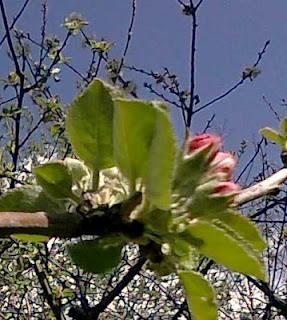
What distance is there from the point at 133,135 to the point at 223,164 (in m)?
0.08

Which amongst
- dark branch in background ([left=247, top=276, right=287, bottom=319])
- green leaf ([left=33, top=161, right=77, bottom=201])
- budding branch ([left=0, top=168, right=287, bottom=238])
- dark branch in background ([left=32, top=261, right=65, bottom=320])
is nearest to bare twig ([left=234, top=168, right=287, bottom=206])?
budding branch ([left=0, top=168, right=287, bottom=238])

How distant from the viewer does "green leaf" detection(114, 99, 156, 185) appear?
51 centimetres

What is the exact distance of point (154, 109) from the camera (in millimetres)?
498

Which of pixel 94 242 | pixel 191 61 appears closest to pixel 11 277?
pixel 191 61

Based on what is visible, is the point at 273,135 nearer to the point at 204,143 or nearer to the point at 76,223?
the point at 204,143

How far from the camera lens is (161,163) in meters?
0.49

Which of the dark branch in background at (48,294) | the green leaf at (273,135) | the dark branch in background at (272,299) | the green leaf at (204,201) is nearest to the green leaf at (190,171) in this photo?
the green leaf at (204,201)


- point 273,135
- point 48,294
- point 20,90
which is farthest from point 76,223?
point 20,90

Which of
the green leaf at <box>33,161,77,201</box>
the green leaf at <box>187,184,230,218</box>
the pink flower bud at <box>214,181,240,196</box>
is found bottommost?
the green leaf at <box>187,184,230,218</box>

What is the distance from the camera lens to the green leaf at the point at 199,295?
56cm

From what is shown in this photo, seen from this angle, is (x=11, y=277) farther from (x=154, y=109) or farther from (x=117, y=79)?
(x=154, y=109)

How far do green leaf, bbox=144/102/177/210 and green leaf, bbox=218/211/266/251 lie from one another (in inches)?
2.1

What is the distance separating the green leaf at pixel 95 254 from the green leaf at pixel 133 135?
0.07 m

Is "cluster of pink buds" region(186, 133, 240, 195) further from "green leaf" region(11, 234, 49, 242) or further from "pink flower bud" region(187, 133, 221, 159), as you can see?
"green leaf" region(11, 234, 49, 242)
